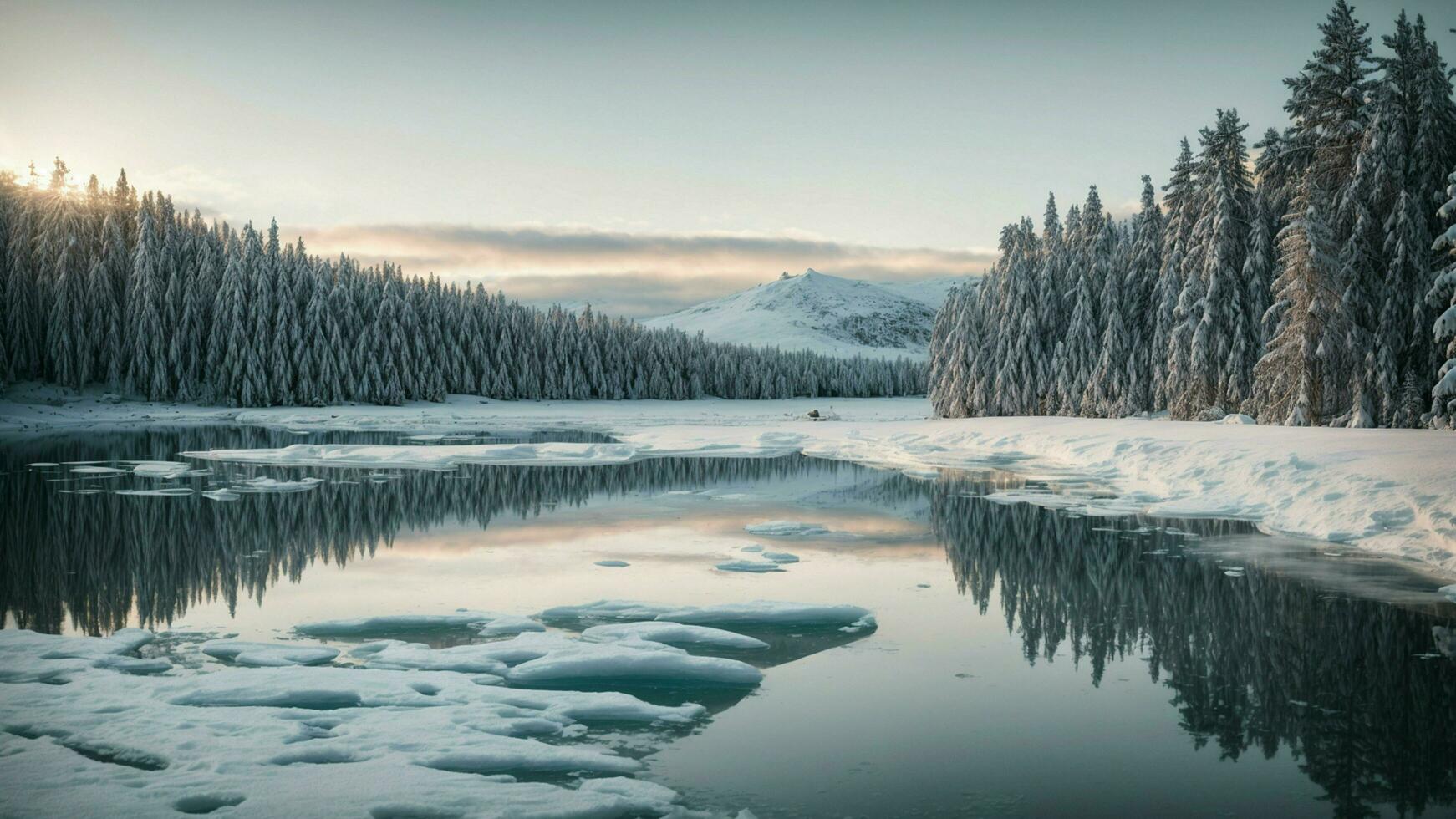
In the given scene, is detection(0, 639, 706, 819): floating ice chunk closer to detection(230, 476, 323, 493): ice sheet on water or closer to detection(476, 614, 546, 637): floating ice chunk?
detection(476, 614, 546, 637): floating ice chunk

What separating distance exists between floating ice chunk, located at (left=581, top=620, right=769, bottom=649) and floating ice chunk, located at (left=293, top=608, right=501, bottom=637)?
140 cm

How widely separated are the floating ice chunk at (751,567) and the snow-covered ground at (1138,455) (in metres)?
8.36

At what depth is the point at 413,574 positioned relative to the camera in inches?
491

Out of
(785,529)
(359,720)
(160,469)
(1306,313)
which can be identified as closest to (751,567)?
(785,529)

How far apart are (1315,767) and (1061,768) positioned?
1597mm

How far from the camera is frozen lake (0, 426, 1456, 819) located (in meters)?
5.80

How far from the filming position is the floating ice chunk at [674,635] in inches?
352

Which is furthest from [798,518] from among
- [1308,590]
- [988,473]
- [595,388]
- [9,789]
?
[595,388]

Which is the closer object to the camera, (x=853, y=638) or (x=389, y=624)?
(x=853, y=638)

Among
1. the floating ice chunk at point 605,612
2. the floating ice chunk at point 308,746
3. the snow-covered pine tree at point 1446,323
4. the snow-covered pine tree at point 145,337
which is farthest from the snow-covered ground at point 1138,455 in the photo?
the floating ice chunk at point 308,746

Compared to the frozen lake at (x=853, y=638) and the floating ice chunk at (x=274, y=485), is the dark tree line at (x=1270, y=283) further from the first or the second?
the floating ice chunk at (x=274, y=485)

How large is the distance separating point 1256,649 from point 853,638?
3618 mm

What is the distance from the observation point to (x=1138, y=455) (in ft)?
82.2

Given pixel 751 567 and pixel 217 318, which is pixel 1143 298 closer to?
pixel 751 567
